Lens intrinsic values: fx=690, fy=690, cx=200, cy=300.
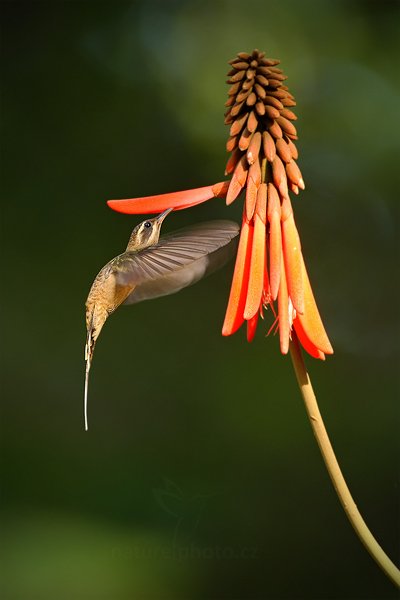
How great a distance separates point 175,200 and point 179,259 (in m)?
0.27

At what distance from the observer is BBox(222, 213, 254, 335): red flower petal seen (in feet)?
2.94

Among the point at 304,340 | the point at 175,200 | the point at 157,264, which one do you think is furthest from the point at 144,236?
the point at 304,340

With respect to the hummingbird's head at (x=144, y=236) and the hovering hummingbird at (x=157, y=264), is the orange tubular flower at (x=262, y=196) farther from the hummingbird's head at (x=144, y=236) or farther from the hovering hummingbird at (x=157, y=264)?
the hummingbird's head at (x=144, y=236)

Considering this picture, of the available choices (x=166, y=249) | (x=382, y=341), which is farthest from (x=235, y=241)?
(x=382, y=341)

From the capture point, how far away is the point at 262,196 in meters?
0.94

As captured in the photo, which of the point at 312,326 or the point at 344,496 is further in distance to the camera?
the point at 312,326

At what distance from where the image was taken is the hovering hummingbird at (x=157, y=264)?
1126mm

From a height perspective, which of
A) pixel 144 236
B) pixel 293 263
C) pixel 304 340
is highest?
pixel 144 236

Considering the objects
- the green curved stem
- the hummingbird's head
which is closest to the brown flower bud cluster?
the green curved stem

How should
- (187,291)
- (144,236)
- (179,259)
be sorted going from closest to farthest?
(179,259)
(144,236)
(187,291)

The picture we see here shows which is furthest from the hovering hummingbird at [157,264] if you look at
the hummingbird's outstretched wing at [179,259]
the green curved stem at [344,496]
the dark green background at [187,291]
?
the dark green background at [187,291]

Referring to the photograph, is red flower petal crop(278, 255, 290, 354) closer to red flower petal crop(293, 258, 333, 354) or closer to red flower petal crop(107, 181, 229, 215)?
red flower petal crop(293, 258, 333, 354)

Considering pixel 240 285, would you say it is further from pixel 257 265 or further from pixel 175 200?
pixel 175 200

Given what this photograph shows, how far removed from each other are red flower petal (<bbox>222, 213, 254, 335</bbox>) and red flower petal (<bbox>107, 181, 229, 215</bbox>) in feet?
0.19
